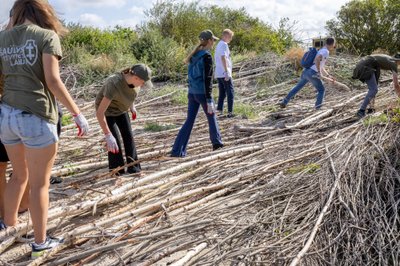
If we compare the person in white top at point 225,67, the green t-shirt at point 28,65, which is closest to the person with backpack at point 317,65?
the person in white top at point 225,67

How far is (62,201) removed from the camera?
419 cm

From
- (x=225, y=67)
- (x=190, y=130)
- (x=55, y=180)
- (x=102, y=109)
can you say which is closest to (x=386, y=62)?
(x=225, y=67)

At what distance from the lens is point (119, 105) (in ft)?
16.4

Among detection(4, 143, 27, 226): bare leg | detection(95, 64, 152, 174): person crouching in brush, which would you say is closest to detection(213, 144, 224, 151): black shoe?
detection(95, 64, 152, 174): person crouching in brush

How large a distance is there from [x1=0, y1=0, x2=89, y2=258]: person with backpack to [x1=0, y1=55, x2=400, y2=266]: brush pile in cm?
48

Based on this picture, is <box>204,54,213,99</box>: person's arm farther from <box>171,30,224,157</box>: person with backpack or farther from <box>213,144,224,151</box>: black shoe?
<box>213,144,224,151</box>: black shoe

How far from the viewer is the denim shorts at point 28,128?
300 cm

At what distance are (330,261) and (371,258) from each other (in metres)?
0.28

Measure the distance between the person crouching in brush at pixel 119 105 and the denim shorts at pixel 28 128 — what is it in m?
1.35

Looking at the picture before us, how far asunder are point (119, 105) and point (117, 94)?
24cm

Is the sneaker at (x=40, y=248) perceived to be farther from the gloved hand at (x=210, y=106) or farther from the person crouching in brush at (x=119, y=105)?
the gloved hand at (x=210, y=106)

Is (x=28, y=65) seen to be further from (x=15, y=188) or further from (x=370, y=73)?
(x=370, y=73)

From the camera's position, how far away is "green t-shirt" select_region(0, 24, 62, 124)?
298 centimetres

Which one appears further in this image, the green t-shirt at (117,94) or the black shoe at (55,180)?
the black shoe at (55,180)
